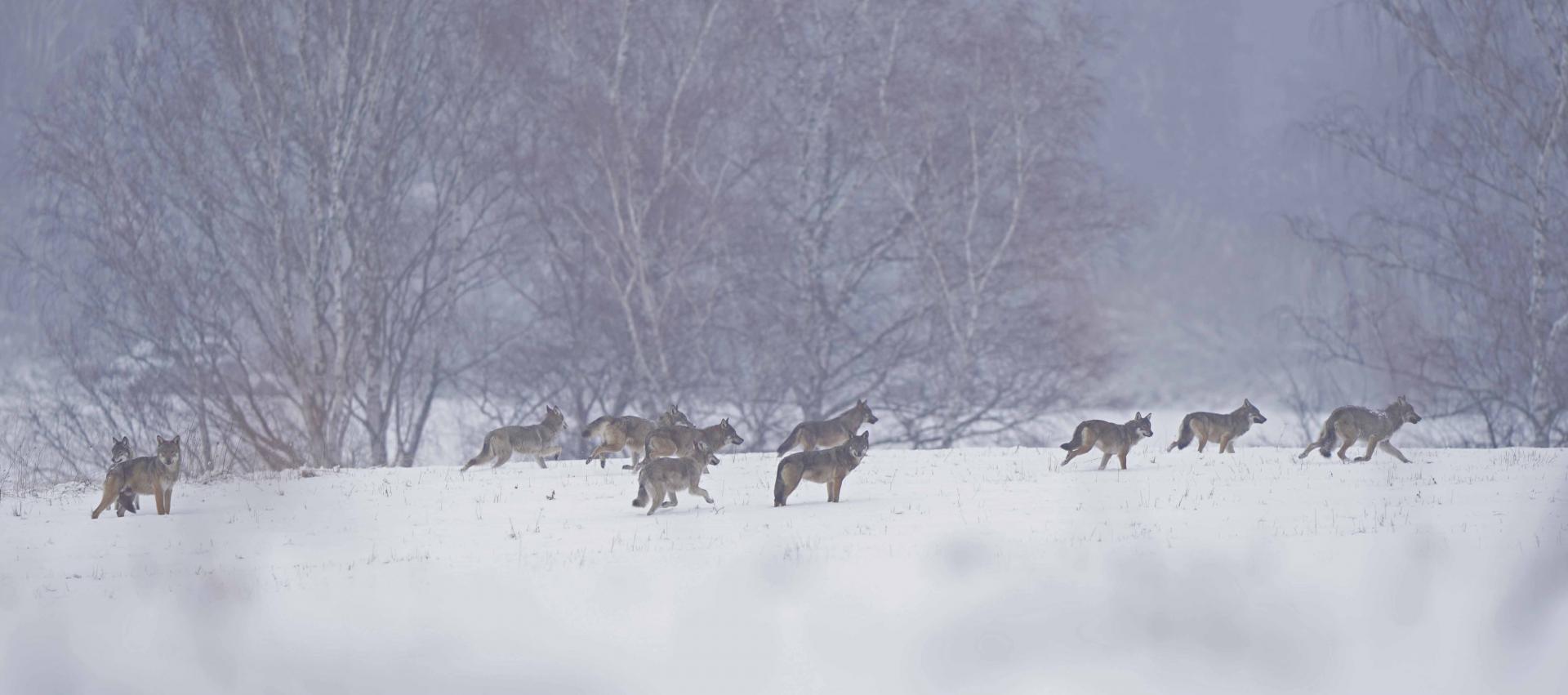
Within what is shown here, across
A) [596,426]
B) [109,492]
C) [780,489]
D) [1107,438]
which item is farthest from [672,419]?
[109,492]

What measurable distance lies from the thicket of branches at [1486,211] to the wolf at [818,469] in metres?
12.9

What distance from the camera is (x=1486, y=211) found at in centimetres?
2492

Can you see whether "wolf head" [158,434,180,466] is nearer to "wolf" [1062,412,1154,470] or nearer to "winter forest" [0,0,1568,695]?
"winter forest" [0,0,1568,695]

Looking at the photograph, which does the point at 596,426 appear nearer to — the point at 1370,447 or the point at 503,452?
the point at 503,452

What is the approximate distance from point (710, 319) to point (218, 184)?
8.55 meters

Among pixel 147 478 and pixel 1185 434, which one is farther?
pixel 1185 434

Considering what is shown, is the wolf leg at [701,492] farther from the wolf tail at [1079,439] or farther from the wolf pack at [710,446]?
the wolf tail at [1079,439]

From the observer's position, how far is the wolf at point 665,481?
12.5 m

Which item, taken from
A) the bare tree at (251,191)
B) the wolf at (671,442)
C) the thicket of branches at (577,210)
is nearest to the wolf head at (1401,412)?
the wolf at (671,442)

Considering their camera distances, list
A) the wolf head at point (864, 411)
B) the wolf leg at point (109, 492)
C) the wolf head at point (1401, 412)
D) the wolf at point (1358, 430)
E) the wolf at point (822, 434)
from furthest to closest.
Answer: the wolf head at point (864, 411), the wolf at point (822, 434), the wolf head at point (1401, 412), the wolf at point (1358, 430), the wolf leg at point (109, 492)

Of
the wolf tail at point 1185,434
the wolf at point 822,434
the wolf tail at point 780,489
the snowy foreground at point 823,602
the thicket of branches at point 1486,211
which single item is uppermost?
the thicket of branches at point 1486,211

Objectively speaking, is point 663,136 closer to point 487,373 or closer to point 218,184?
point 487,373

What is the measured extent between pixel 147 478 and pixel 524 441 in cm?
466

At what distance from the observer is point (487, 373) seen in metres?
27.6
